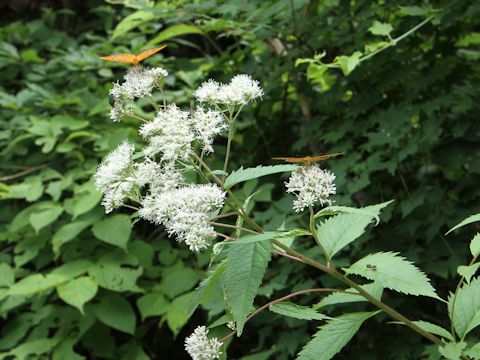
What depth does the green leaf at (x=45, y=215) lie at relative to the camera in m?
2.55

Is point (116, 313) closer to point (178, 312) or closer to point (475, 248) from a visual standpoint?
point (178, 312)

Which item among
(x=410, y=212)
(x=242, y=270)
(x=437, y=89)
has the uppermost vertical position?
(x=242, y=270)

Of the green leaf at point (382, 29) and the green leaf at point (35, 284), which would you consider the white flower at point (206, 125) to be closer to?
the green leaf at point (382, 29)

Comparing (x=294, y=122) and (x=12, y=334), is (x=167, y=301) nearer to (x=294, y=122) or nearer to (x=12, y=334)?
(x=12, y=334)

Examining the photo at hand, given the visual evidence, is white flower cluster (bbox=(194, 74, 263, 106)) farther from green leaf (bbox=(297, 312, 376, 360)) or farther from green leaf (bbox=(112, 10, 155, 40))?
green leaf (bbox=(112, 10, 155, 40))

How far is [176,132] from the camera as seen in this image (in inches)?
45.9

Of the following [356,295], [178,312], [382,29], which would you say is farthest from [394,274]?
[178,312]

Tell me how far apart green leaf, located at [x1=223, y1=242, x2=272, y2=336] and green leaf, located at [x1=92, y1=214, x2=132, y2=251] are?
59.2 inches

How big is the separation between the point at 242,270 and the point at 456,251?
149 cm

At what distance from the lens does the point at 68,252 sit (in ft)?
8.80

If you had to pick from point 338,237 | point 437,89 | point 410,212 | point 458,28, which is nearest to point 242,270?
point 338,237

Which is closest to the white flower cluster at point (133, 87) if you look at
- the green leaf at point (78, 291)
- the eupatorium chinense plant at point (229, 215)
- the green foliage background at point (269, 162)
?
the eupatorium chinense plant at point (229, 215)

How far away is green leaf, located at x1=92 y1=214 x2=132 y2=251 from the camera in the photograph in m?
2.51

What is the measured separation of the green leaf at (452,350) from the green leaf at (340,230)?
0.95 ft
